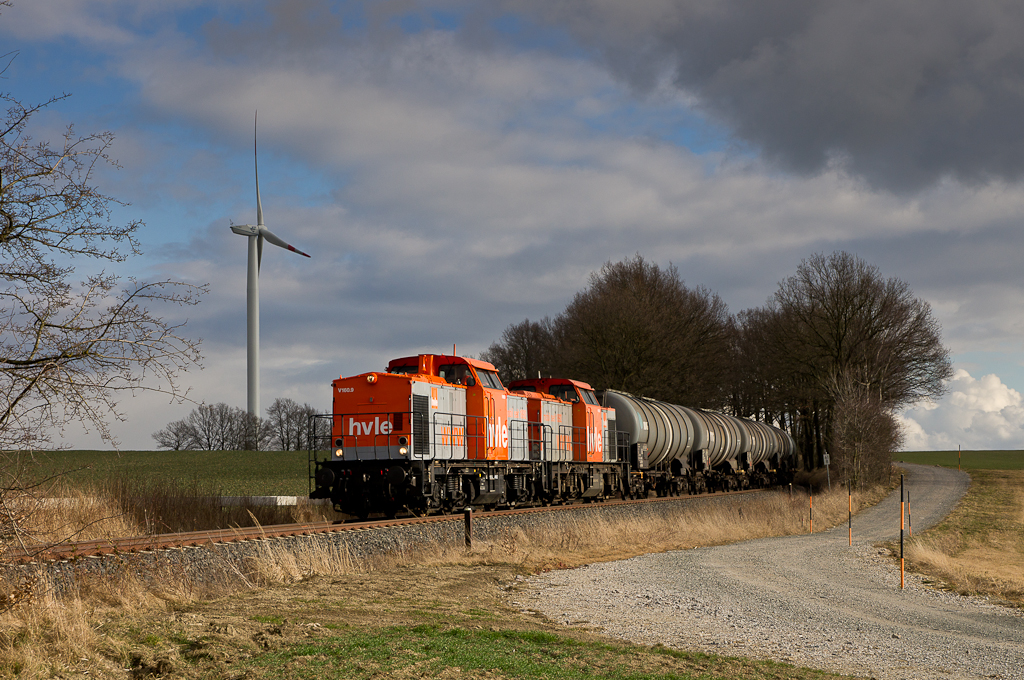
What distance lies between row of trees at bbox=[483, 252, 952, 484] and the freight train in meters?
15.6

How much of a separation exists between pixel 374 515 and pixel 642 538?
7964 millimetres

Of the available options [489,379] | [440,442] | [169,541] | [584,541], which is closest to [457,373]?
[489,379]

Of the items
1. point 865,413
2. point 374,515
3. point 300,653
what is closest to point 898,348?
point 865,413

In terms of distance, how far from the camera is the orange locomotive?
20.6 metres

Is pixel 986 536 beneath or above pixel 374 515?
beneath

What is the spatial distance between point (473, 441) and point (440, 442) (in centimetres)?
194

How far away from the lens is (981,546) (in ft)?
99.6

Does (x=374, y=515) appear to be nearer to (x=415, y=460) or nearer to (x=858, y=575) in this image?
(x=415, y=460)

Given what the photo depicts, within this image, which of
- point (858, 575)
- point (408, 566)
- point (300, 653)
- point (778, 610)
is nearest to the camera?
point (300, 653)

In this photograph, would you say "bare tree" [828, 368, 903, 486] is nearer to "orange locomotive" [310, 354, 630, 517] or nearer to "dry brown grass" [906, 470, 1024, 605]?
"dry brown grass" [906, 470, 1024, 605]

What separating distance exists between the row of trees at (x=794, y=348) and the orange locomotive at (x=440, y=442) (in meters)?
21.7

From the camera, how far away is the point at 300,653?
8.99 m

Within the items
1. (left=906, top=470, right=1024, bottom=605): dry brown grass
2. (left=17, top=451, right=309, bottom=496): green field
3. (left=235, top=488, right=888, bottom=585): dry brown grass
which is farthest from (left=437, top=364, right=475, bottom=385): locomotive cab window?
(left=906, top=470, right=1024, bottom=605): dry brown grass

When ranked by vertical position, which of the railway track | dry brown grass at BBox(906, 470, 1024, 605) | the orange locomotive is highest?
the orange locomotive
